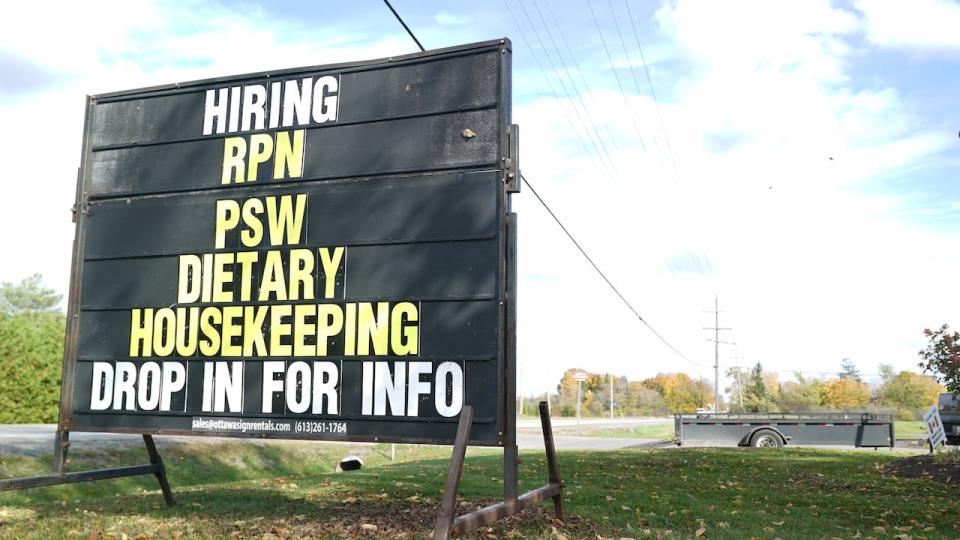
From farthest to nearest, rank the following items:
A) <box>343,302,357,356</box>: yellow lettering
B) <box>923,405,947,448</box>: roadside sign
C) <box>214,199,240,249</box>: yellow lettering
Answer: <box>923,405,947,448</box>: roadside sign, <box>214,199,240,249</box>: yellow lettering, <box>343,302,357,356</box>: yellow lettering

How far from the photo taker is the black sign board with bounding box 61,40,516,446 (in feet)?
21.3

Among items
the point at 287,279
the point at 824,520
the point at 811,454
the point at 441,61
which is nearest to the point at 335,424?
the point at 287,279

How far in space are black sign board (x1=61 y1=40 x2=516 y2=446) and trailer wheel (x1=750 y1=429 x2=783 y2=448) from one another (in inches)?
774

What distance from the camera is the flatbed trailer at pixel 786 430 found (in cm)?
2306

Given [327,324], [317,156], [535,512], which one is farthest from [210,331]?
[535,512]

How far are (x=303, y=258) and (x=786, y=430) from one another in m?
20.5

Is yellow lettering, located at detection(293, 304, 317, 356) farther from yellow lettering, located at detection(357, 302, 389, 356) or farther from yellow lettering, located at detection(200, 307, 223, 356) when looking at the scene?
yellow lettering, located at detection(200, 307, 223, 356)

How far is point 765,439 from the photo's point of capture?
2372cm

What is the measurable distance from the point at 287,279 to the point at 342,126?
146 centimetres

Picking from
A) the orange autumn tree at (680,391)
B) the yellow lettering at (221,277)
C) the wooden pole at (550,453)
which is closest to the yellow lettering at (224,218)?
the yellow lettering at (221,277)

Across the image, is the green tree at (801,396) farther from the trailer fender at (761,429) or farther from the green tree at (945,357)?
the green tree at (945,357)

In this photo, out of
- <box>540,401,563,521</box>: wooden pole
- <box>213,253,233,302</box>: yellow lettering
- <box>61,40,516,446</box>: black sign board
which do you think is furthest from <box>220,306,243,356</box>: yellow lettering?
<box>540,401,563,521</box>: wooden pole

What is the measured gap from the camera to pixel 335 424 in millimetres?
6750

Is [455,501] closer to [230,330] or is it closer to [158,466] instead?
[230,330]
